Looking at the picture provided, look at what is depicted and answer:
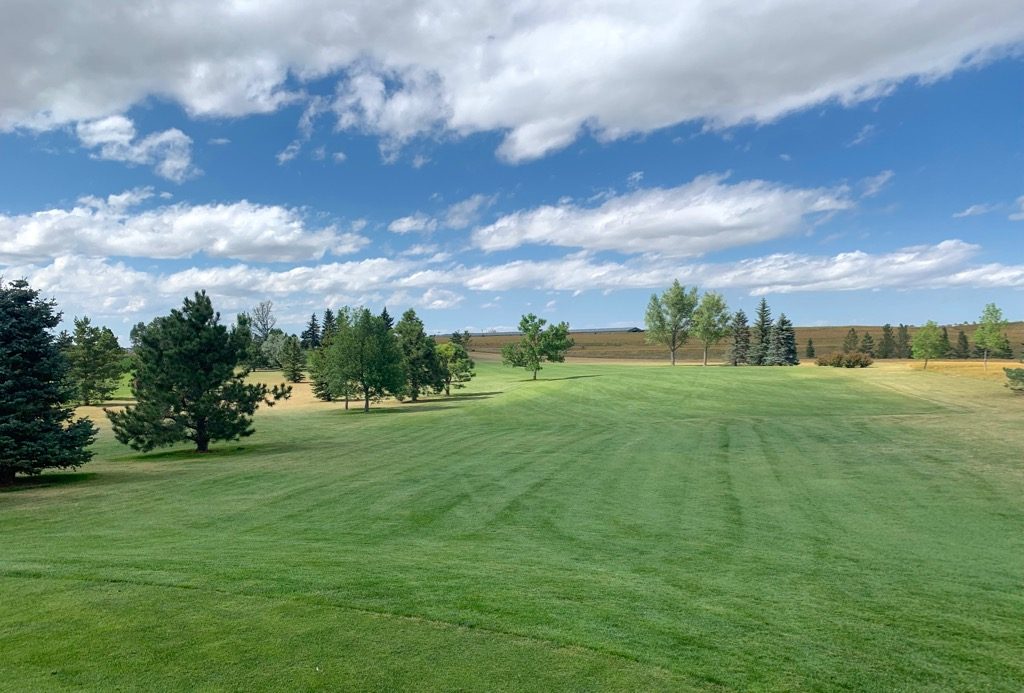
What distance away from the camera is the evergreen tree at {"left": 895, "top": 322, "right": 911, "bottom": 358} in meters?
126

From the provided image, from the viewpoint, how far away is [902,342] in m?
129

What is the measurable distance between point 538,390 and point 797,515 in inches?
1808

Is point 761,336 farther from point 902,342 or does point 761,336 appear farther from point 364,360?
point 364,360

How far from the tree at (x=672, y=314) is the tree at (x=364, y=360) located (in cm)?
6074

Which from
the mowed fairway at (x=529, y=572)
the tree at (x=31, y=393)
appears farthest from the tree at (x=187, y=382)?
the tree at (x=31, y=393)

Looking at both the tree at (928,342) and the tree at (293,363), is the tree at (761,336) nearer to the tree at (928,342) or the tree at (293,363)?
the tree at (928,342)

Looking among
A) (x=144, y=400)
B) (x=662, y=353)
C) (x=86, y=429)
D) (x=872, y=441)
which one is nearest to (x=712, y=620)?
(x=86, y=429)

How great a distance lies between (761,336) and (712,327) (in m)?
9.70

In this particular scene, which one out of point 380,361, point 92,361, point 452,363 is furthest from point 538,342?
point 92,361

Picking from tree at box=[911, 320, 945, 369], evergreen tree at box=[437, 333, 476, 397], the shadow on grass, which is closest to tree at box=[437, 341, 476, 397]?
evergreen tree at box=[437, 333, 476, 397]

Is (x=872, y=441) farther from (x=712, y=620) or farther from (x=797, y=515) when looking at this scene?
(x=712, y=620)

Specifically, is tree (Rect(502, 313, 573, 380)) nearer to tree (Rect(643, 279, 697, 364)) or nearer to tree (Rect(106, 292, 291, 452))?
tree (Rect(643, 279, 697, 364))

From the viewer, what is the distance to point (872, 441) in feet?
86.3

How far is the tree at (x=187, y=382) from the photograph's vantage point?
27266 mm
